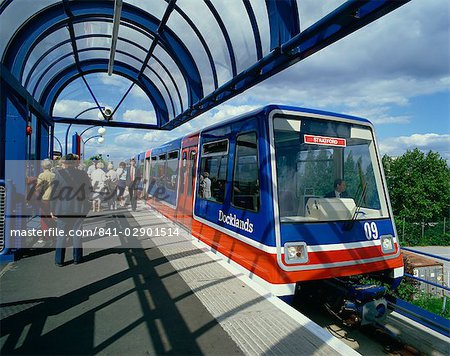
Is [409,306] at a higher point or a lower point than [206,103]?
lower

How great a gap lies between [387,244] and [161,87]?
10.1 metres

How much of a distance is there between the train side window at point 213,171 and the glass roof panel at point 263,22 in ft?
6.29

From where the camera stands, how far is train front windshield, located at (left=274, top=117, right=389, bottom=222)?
4.70m

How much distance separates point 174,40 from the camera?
8.91m

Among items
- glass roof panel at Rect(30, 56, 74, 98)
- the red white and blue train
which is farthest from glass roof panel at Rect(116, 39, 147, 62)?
Answer: the red white and blue train

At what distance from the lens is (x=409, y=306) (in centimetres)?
477

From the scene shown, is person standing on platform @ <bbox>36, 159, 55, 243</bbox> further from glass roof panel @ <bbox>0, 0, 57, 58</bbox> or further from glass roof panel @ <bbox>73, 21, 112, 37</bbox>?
glass roof panel @ <bbox>73, 21, 112, 37</bbox>

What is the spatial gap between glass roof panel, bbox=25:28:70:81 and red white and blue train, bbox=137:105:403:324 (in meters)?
6.21

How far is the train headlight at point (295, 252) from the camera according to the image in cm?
422

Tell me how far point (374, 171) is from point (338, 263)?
171cm

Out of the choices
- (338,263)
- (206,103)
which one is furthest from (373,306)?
(206,103)

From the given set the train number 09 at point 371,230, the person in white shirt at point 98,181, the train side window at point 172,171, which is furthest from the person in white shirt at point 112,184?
the train number 09 at point 371,230

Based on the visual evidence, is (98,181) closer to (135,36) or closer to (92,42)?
(92,42)

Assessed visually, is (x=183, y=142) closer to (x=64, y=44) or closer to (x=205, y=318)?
(x=64, y=44)
